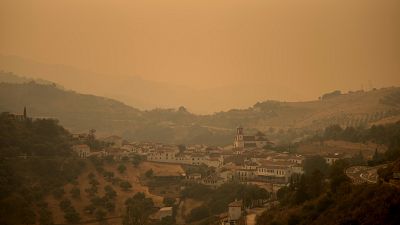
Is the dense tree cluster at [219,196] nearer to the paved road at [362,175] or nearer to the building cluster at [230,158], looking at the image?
the building cluster at [230,158]

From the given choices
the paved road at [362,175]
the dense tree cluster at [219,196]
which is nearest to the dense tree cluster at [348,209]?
the paved road at [362,175]

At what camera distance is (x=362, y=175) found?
10688mm

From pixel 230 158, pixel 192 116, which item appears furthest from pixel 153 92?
pixel 230 158

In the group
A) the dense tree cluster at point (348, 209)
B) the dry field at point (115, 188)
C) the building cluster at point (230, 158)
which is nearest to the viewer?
the dense tree cluster at point (348, 209)

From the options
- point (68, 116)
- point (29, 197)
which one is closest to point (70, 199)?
point (29, 197)

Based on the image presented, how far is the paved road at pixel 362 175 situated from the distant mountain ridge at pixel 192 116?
1595 cm

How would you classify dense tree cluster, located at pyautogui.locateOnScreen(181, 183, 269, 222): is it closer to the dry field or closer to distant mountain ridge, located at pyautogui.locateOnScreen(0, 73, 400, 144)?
the dry field

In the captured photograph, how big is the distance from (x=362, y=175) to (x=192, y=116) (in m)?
27.8

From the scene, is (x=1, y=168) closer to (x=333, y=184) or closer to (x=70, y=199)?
(x=70, y=199)

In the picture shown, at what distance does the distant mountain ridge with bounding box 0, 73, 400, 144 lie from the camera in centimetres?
3022

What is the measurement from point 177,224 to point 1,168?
164 inches

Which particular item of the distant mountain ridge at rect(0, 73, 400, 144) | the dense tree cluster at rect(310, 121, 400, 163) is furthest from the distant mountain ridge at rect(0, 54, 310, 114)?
the dense tree cluster at rect(310, 121, 400, 163)

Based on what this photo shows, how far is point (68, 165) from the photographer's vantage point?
16.4 meters

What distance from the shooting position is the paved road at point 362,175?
978 cm
